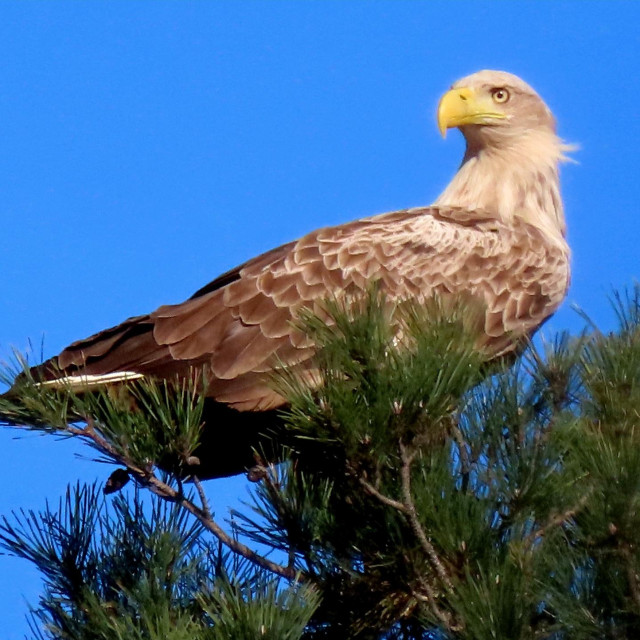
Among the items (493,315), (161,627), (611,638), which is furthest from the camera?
(493,315)

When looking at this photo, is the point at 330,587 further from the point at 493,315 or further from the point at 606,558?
the point at 493,315

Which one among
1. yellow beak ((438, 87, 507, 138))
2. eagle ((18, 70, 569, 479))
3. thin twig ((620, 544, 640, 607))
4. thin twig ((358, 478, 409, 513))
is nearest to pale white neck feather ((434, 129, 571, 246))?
eagle ((18, 70, 569, 479))

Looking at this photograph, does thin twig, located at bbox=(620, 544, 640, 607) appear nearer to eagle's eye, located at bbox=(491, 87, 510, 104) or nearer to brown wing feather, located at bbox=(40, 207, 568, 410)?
brown wing feather, located at bbox=(40, 207, 568, 410)

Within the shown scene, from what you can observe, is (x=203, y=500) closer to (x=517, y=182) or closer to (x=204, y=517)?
(x=204, y=517)

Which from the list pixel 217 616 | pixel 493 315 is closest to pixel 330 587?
pixel 217 616

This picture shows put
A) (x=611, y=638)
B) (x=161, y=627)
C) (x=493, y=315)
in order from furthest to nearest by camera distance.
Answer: (x=493, y=315)
(x=161, y=627)
(x=611, y=638)

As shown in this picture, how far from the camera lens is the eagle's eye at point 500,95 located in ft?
26.7

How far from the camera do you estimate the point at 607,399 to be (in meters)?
4.67

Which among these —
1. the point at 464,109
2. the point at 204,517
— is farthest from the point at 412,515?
the point at 464,109

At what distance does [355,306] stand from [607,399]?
3.33 ft

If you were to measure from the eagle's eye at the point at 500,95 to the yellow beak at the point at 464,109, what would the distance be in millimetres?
39

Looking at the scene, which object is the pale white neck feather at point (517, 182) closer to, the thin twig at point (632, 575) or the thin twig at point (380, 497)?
the thin twig at point (380, 497)

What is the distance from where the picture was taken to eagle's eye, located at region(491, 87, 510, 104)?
8.14 meters

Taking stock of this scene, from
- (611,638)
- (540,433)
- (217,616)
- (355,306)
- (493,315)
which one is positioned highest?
(493,315)
